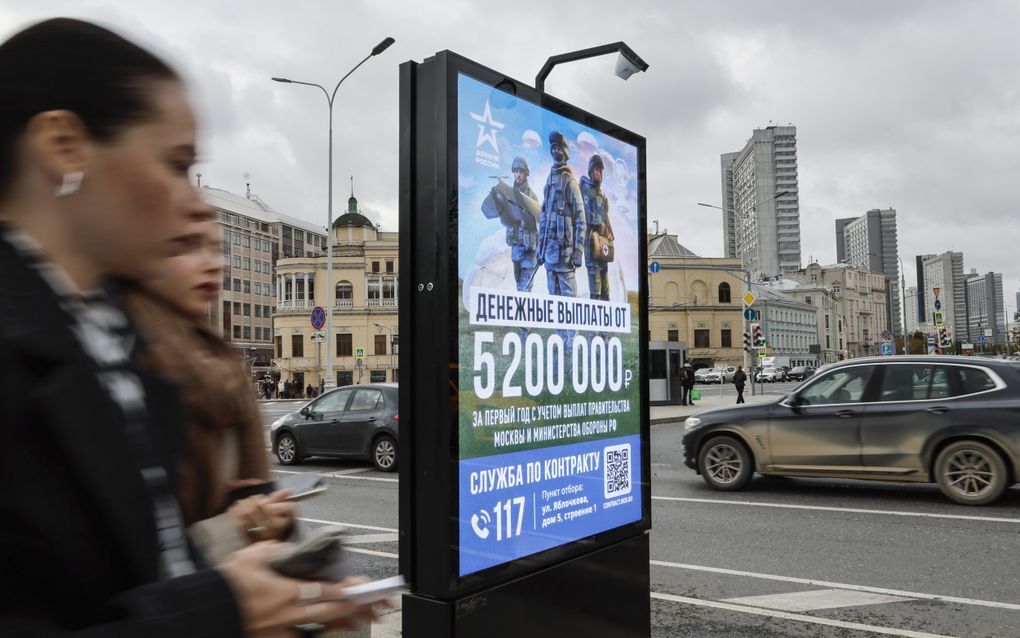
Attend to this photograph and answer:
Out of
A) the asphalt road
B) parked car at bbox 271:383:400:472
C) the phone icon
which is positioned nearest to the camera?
the phone icon

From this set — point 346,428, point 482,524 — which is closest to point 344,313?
point 346,428

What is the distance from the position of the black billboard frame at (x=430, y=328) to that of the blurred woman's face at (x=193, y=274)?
54.9 inches

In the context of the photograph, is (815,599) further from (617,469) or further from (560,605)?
(560,605)

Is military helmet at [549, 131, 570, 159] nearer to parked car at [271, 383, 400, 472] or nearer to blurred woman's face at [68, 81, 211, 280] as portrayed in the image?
blurred woman's face at [68, 81, 211, 280]

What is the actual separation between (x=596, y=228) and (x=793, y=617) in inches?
124

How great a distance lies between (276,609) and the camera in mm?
991

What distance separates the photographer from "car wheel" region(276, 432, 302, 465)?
13820mm

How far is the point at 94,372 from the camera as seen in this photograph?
0.90m

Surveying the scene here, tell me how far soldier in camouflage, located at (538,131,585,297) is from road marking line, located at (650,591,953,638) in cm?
305

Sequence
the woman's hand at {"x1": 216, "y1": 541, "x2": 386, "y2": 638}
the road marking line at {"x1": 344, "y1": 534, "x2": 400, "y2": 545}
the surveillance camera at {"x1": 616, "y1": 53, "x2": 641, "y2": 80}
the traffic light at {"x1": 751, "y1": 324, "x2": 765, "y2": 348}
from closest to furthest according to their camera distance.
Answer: the woman's hand at {"x1": 216, "y1": 541, "x2": 386, "y2": 638} → the surveillance camera at {"x1": 616, "y1": 53, "x2": 641, "y2": 80} → the road marking line at {"x1": 344, "y1": 534, "x2": 400, "y2": 545} → the traffic light at {"x1": 751, "y1": 324, "x2": 765, "y2": 348}

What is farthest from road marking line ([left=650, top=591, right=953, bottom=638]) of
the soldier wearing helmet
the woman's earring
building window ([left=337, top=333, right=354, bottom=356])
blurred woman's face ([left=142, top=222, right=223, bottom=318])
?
building window ([left=337, top=333, right=354, bottom=356])

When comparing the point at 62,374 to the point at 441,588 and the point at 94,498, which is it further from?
the point at 441,588

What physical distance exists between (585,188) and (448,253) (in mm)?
1002

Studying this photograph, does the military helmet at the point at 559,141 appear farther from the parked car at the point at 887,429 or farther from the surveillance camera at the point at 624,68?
the parked car at the point at 887,429
